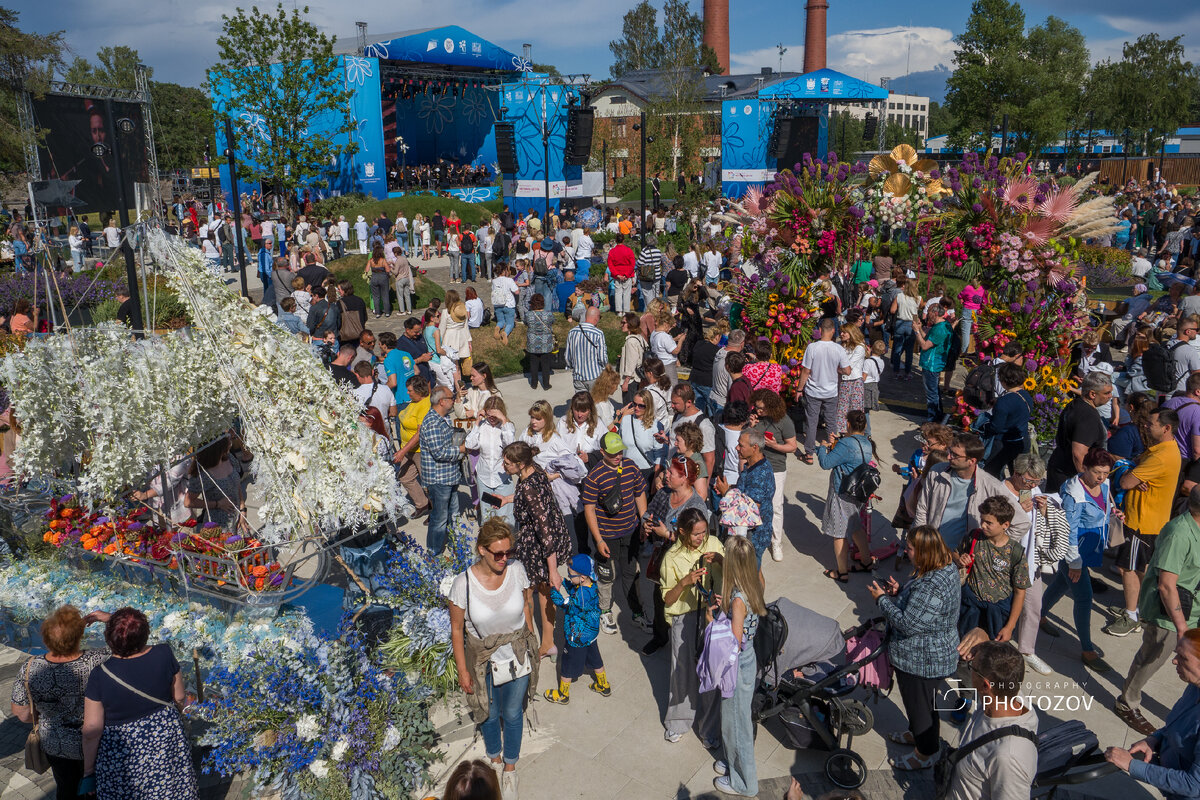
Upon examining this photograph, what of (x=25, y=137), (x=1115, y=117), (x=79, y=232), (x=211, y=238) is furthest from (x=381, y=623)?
(x=1115, y=117)

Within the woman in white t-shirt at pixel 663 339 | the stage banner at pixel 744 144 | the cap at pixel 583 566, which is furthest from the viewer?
the stage banner at pixel 744 144

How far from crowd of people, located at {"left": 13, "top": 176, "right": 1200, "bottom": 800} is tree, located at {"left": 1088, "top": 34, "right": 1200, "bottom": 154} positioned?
1430 inches

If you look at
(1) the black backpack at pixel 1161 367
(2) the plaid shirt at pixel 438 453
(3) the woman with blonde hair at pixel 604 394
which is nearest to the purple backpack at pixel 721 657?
(3) the woman with blonde hair at pixel 604 394

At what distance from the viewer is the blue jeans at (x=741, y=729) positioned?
13.7 feet

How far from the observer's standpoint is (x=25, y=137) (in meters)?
22.0

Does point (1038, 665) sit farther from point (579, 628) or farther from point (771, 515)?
point (579, 628)

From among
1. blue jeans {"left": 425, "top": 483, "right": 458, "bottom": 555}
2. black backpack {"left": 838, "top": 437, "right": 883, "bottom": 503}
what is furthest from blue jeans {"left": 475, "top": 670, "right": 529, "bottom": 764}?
black backpack {"left": 838, "top": 437, "right": 883, "bottom": 503}

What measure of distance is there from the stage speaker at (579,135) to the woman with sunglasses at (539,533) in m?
24.0

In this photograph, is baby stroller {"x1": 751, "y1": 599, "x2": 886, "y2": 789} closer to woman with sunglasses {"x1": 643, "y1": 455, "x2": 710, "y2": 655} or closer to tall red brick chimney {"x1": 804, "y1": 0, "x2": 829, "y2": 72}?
woman with sunglasses {"x1": 643, "y1": 455, "x2": 710, "y2": 655}

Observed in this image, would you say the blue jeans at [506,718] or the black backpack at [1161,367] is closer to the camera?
the blue jeans at [506,718]

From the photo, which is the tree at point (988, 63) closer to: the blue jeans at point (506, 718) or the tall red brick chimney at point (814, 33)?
the blue jeans at point (506, 718)

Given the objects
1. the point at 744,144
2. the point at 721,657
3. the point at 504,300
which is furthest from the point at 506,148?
the point at 721,657

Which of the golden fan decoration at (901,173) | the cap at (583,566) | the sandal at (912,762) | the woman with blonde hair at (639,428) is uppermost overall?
the golden fan decoration at (901,173)

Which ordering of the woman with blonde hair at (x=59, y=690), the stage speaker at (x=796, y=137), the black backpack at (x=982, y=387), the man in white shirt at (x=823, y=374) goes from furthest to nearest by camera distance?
the stage speaker at (x=796, y=137) < the man in white shirt at (x=823, y=374) < the black backpack at (x=982, y=387) < the woman with blonde hair at (x=59, y=690)
